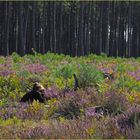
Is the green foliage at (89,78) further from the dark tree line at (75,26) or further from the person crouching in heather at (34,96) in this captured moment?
the dark tree line at (75,26)

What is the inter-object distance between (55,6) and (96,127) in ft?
169

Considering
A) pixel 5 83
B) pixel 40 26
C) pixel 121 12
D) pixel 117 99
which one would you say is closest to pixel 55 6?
pixel 40 26

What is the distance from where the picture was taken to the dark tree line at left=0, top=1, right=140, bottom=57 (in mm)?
54938

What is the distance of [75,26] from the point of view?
199 feet

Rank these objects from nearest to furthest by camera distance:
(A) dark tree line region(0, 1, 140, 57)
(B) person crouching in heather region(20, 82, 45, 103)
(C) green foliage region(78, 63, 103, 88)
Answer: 1. (B) person crouching in heather region(20, 82, 45, 103)
2. (C) green foliage region(78, 63, 103, 88)
3. (A) dark tree line region(0, 1, 140, 57)

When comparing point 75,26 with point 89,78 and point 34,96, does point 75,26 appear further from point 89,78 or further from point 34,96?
point 34,96

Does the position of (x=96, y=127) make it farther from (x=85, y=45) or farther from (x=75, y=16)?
(x=75, y=16)

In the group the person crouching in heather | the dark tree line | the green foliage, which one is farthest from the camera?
the dark tree line

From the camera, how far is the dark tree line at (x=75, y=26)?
180ft

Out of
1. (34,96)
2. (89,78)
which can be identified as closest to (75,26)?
(89,78)

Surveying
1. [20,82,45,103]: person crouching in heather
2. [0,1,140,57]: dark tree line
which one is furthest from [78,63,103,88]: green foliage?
[0,1,140,57]: dark tree line

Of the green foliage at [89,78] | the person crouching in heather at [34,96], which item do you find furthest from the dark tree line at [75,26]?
the person crouching in heather at [34,96]

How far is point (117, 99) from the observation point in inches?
345

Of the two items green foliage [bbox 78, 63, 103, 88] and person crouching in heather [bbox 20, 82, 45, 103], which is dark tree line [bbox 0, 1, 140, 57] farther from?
person crouching in heather [bbox 20, 82, 45, 103]
